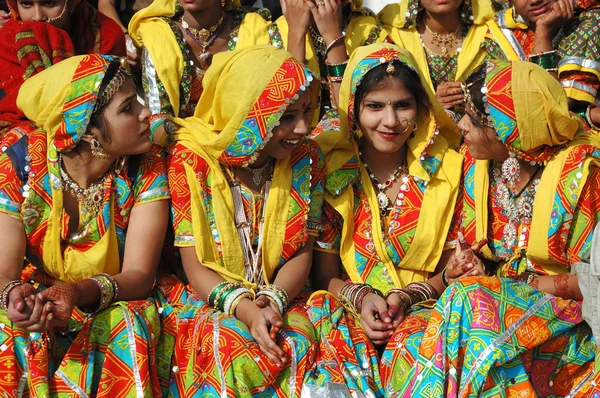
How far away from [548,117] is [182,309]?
1836mm

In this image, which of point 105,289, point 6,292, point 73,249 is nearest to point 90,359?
point 105,289

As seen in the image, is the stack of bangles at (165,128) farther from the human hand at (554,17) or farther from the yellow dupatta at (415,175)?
the human hand at (554,17)

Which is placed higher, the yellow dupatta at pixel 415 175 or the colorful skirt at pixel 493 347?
the yellow dupatta at pixel 415 175

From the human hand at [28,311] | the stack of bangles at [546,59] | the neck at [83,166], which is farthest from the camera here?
the stack of bangles at [546,59]

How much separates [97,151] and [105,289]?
61 centimetres

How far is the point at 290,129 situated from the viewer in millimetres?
4406

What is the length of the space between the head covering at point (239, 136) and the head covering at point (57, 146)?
451mm

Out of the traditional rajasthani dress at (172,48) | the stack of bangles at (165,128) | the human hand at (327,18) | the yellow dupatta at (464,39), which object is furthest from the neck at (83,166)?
the yellow dupatta at (464,39)

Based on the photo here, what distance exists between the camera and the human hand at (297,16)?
5.39m

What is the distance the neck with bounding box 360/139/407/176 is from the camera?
4.84m

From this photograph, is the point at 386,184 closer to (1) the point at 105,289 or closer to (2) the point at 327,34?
(2) the point at 327,34

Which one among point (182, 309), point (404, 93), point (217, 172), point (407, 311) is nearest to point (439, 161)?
point (404, 93)

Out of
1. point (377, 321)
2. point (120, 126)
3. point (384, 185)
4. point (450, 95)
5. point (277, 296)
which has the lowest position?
point (377, 321)

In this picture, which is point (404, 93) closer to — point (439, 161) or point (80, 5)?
point (439, 161)
